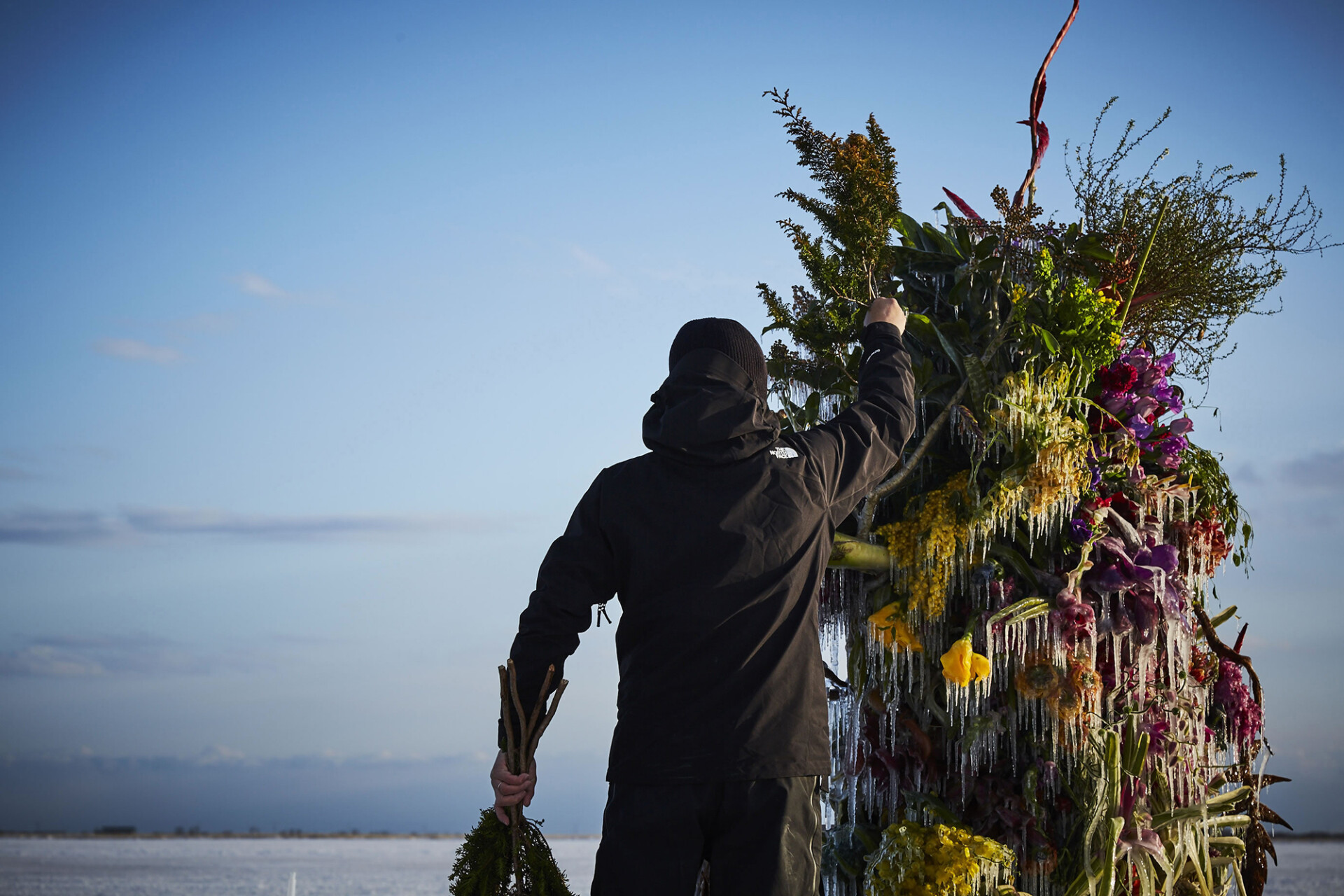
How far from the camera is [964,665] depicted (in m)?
3.19

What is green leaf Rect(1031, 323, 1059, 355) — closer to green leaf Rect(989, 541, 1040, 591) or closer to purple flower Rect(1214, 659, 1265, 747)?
green leaf Rect(989, 541, 1040, 591)

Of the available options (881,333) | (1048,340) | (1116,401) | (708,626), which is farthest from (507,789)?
(1116,401)

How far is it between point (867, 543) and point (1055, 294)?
1140 millimetres

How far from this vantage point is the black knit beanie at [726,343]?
8.44ft

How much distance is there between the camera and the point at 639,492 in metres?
2.46

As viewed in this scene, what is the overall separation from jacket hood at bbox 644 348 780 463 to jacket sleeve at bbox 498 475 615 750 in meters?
0.26

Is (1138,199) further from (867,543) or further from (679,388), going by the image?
(679,388)

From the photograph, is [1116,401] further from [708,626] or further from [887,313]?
[708,626]

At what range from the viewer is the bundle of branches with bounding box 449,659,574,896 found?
2.45 metres

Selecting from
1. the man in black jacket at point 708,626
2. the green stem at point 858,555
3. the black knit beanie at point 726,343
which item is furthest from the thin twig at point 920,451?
the black knit beanie at point 726,343

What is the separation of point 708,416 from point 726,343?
0.82 ft

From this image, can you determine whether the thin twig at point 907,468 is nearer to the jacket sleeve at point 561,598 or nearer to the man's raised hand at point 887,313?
the man's raised hand at point 887,313

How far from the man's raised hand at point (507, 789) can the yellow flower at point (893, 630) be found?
1.41 meters

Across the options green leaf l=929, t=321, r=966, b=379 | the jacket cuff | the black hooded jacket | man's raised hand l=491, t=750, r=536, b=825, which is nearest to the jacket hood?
the black hooded jacket
